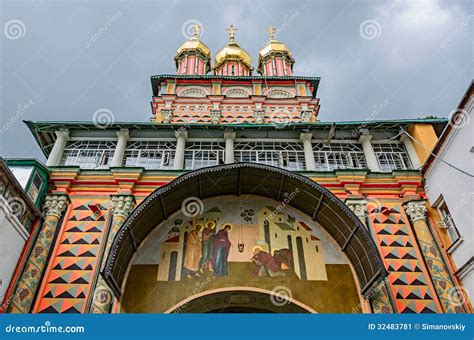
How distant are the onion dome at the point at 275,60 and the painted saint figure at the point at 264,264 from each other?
16.2m

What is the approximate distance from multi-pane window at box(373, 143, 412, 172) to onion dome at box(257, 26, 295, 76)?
12.2 m

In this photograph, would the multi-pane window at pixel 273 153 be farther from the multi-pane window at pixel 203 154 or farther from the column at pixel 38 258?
the column at pixel 38 258

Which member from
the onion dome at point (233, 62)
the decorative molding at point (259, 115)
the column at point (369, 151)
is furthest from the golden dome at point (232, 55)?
the column at point (369, 151)

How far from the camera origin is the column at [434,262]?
10617 mm

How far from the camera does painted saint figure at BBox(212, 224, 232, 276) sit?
11.4 metres

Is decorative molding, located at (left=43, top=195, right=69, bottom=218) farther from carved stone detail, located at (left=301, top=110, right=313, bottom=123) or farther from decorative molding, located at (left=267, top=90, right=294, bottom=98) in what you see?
decorative molding, located at (left=267, top=90, right=294, bottom=98)

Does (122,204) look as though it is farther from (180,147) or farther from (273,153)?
(273,153)

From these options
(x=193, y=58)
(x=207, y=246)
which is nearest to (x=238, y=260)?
(x=207, y=246)

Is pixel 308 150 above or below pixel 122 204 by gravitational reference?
above

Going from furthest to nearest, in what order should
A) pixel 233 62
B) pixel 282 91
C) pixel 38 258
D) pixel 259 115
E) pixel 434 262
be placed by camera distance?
pixel 233 62, pixel 282 91, pixel 259 115, pixel 434 262, pixel 38 258

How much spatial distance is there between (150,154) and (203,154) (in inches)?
75.7

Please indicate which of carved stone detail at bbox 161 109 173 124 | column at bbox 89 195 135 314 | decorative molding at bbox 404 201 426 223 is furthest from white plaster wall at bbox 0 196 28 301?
decorative molding at bbox 404 201 426 223

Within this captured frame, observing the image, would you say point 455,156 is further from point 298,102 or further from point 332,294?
point 298,102

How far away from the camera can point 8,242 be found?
34.1 feet
